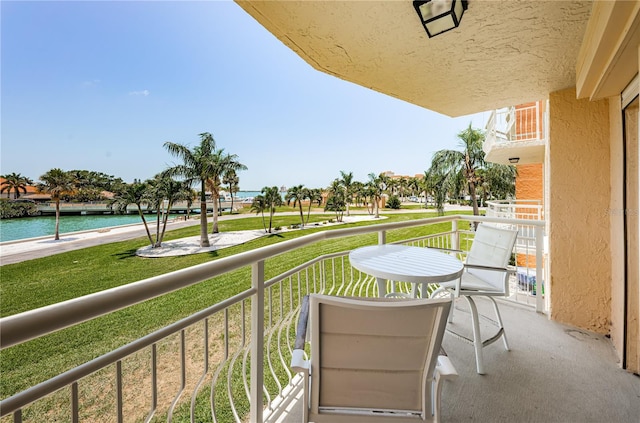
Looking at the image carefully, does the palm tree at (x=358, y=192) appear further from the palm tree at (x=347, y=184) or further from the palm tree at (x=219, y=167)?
the palm tree at (x=219, y=167)

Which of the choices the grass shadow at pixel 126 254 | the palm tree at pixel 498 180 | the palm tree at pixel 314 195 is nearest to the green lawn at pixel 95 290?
the grass shadow at pixel 126 254

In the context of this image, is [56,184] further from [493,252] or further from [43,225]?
[493,252]

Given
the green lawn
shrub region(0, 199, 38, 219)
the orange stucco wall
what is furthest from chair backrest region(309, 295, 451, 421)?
shrub region(0, 199, 38, 219)

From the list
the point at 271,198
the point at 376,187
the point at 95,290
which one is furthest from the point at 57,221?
the point at 376,187

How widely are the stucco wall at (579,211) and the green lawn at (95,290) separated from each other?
15.0 m

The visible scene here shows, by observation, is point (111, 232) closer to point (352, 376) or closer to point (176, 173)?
point (176, 173)

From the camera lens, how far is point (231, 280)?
63.5 feet

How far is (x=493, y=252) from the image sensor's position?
2262mm

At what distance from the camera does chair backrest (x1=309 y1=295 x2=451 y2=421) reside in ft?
2.71

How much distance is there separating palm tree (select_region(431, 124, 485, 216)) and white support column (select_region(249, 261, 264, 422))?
14.3 meters

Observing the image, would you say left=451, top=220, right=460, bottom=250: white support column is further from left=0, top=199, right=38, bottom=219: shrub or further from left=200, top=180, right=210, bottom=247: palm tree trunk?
left=0, top=199, right=38, bottom=219: shrub

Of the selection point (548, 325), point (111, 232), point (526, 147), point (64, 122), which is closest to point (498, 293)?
point (548, 325)

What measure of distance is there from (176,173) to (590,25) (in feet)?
77.6

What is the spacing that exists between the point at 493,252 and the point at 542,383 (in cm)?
91
